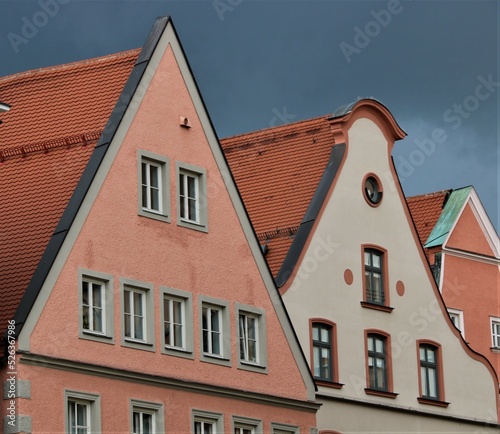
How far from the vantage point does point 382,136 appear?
5450 cm

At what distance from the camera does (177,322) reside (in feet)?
144

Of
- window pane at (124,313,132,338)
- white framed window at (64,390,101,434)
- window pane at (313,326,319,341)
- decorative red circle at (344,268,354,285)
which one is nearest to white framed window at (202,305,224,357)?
window pane at (124,313,132,338)

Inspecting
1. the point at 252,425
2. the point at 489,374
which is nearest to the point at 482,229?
the point at 489,374

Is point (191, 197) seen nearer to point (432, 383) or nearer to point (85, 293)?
point (85, 293)

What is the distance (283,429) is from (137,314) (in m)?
5.59

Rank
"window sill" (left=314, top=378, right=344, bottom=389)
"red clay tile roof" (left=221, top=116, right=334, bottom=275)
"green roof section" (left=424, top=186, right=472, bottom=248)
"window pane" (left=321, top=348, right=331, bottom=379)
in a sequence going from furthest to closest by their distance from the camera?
"green roof section" (left=424, top=186, right=472, bottom=248) → "red clay tile roof" (left=221, top=116, right=334, bottom=275) → "window pane" (left=321, top=348, right=331, bottom=379) → "window sill" (left=314, top=378, right=344, bottom=389)

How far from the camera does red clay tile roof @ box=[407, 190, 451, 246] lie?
194 feet

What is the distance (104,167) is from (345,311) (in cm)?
1097

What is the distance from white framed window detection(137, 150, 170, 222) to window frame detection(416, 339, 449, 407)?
12.0 metres

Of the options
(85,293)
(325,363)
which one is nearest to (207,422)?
(85,293)

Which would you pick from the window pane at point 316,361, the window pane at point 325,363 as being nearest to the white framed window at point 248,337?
the window pane at point 316,361

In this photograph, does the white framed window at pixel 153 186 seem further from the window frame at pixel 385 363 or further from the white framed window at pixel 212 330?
the window frame at pixel 385 363

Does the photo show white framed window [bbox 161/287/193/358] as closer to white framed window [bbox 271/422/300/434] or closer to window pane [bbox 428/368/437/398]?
white framed window [bbox 271/422/300/434]

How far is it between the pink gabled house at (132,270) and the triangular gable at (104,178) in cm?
4
